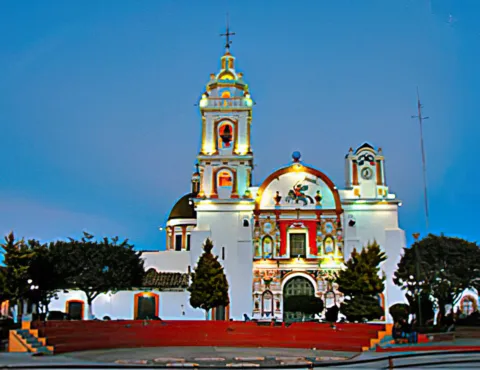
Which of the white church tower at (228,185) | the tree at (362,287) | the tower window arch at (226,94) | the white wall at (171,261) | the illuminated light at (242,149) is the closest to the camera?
the tree at (362,287)

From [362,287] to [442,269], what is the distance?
8897 millimetres

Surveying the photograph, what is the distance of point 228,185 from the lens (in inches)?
1993

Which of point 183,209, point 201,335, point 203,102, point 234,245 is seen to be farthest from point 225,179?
point 201,335

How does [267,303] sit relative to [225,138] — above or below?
below

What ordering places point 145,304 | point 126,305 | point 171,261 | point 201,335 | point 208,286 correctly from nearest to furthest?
point 201,335, point 208,286, point 126,305, point 145,304, point 171,261

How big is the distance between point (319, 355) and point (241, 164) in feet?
85.1

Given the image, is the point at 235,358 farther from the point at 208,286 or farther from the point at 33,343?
the point at 208,286

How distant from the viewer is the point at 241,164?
49844mm

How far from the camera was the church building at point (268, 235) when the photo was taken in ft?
154

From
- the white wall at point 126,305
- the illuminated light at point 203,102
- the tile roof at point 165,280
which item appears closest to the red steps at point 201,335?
the white wall at point 126,305

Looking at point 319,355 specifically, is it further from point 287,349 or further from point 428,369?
point 428,369

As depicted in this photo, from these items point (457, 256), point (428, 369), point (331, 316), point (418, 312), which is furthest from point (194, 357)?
point (457, 256)

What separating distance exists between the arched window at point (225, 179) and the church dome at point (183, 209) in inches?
398

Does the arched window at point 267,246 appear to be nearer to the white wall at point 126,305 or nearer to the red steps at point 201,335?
the white wall at point 126,305
